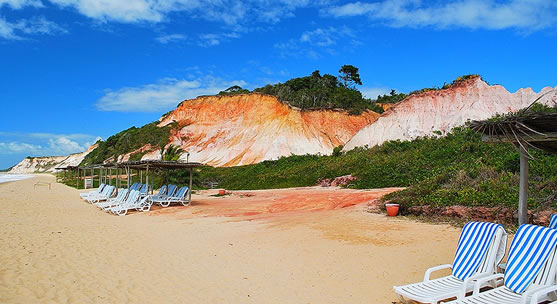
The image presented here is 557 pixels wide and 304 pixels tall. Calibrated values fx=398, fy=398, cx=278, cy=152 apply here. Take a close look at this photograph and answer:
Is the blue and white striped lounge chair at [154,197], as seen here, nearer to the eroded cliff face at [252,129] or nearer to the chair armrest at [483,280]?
the chair armrest at [483,280]

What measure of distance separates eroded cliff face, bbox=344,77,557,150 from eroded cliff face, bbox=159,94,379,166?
A: 32.8 feet

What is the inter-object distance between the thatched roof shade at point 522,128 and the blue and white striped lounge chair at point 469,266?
120 cm

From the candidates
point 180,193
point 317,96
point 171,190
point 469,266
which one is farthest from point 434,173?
point 317,96

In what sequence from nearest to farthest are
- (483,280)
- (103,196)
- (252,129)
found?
(483,280) → (103,196) → (252,129)

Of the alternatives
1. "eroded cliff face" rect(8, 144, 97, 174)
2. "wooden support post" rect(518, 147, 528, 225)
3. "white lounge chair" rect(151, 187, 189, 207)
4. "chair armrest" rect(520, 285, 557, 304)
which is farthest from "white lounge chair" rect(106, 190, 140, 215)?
"eroded cliff face" rect(8, 144, 97, 174)

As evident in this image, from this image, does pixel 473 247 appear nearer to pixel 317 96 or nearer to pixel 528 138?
pixel 528 138

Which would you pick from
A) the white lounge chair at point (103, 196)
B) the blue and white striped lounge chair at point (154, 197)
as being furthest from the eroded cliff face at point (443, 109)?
the white lounge chair at point (103, 196)

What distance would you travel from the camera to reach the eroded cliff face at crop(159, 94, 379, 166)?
40781 mm

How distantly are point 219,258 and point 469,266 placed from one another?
4.20m

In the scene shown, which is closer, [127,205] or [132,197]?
[127,205]

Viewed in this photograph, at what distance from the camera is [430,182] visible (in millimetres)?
12875

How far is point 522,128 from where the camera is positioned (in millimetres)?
5020

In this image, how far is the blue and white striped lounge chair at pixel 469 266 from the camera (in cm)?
424

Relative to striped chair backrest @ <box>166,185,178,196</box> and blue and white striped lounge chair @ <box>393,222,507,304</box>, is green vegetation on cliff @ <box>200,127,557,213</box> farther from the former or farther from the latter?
striped chair backrest @ <box>166,185,178,196</box>
